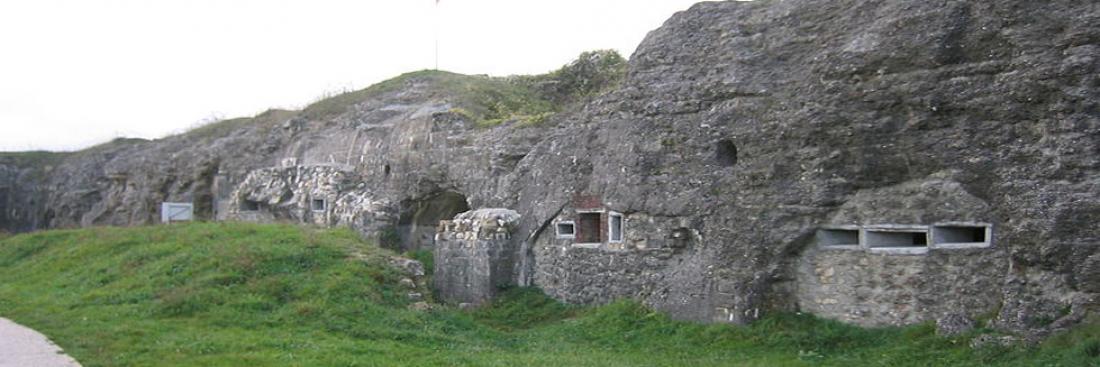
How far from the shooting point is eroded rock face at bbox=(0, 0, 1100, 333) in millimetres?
11188

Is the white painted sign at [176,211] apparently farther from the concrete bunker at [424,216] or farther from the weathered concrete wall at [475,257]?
the weathered concrete wall at [475,257]

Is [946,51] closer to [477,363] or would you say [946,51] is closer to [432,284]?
[477,363]

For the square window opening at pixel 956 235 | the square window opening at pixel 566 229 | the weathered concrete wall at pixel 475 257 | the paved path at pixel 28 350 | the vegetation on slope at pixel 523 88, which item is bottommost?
the paved path at pixel 28 350

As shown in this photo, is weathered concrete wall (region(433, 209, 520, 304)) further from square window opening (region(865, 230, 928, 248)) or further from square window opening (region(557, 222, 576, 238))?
square window opening (region(865, 230, 928, 248))

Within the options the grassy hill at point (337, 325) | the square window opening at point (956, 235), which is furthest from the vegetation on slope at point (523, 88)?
the square window opening at point (956, 235)

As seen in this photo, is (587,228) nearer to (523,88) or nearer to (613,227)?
(613,227)

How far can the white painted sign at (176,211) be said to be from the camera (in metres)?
30.2

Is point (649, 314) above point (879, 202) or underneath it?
underneath

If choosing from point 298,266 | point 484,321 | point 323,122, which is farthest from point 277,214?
point 484,321

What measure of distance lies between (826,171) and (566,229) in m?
5.81

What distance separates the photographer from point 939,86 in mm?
12430

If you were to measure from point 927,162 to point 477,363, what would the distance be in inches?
238

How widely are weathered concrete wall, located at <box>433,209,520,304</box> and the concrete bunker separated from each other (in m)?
4.44

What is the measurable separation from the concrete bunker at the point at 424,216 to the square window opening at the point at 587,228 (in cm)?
620
